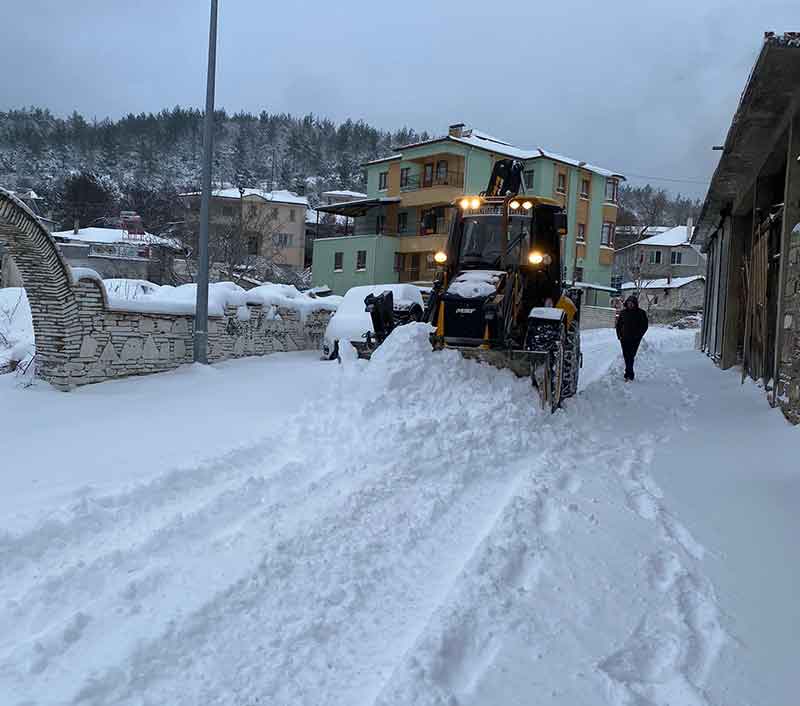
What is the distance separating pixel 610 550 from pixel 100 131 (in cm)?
10719

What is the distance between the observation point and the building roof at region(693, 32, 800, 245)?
741 centimetres

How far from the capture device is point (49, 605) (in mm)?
3590

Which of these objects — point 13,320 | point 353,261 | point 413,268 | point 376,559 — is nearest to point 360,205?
point 353,261

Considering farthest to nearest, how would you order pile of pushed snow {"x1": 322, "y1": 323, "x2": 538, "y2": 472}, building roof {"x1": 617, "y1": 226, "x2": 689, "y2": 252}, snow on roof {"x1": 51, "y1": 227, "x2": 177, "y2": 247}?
1. building roof {"x1": 617, "y1": 226, "x2": 689, "y2": 252}
2. snow on roof {"x1": 51, "y1": 227, "x2": 177, "y2": 247}
3. pile of pushed snow {"x1": 322, "y1": 323, "x2": 538, "y2": 472}

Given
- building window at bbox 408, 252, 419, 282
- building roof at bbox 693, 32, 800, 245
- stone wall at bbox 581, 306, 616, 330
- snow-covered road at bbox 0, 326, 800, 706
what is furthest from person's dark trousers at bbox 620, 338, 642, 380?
building window at bbox 408, 252, 419, 282

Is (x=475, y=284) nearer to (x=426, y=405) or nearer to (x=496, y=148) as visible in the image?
(x=426, y=405)

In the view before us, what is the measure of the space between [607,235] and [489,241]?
36.7 metres

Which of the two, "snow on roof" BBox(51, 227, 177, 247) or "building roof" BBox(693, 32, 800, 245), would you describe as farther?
"snow on roof" BBox(51, 227, 177, 247)

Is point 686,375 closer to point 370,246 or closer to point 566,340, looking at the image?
point 566,340

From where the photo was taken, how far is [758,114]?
31.0 feet

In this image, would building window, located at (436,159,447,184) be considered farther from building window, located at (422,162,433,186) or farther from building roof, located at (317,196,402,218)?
building roof, located at (317,196,402,218)

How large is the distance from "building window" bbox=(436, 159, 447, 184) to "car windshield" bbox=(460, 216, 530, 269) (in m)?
29.0

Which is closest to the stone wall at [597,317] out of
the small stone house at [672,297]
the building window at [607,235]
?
the building window at [607,235]

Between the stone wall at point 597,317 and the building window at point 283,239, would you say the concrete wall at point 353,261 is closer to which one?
the stone wall at point 597,317
